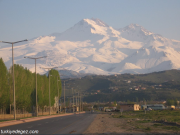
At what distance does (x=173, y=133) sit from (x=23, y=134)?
42.7ft

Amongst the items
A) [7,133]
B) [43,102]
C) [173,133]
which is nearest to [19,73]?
[43,102]

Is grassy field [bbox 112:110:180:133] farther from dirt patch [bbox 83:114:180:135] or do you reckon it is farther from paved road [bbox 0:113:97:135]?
paved road [bbox 0:113:97:135]

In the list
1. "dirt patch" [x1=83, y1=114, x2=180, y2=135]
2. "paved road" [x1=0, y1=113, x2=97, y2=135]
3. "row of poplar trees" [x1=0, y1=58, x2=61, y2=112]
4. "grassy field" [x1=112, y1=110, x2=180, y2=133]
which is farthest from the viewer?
"row of poplar trees" [x1=0, y1=58, x2=61, y2=112]

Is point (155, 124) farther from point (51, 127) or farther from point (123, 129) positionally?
point (51, 127)

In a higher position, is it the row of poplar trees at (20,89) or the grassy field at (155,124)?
the row of poplar trees at (20,89)

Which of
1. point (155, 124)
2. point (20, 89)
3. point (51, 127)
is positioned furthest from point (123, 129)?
point (20, 89)

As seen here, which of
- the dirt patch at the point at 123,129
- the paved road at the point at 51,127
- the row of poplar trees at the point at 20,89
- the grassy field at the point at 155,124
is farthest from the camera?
the row of poplar trees at the point at 20,89

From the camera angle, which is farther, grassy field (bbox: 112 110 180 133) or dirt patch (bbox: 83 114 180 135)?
grassy field (bbox: 112 110 180 133)

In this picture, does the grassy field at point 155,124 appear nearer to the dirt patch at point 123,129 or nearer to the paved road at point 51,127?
the dirt patch at point 123,129

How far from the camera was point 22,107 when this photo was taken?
74.2m

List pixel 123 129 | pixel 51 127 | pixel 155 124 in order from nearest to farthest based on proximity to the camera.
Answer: pixel 123 129 < pixel 51 127 < pixel 155 124

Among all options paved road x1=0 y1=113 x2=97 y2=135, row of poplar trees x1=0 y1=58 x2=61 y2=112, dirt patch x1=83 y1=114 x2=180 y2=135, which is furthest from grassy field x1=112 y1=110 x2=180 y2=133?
row of poplar trees x1=0 y1=58 x2=61 y2=112

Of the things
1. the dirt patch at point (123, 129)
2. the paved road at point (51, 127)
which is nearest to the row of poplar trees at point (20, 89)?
the paved road at point (51, 127)

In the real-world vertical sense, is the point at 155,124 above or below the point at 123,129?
below
